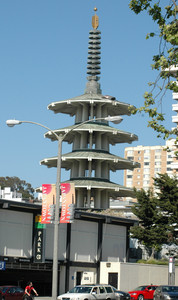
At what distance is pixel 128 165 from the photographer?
6938 cm

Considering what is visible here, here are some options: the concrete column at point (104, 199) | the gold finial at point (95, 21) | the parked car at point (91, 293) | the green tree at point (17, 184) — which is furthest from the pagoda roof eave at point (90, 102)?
the green tree at point (17, 184)

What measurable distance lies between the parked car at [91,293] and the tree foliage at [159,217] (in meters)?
22.1

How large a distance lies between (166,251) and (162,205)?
11.2 metres

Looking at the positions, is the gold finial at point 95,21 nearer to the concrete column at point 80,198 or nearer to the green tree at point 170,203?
the concrete column at point 80,198

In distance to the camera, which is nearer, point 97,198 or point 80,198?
point 97,198

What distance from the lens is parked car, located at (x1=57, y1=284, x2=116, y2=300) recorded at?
35062 mm

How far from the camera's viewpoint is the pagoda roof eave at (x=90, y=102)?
6869 centimetres

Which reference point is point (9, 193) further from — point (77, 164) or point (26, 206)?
point (26, 206)

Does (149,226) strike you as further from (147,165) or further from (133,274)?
(147,165)

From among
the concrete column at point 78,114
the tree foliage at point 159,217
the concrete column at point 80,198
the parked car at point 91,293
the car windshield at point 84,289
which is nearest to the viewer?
the parked car at point 91,293

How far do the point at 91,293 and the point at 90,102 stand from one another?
35350 millimetres

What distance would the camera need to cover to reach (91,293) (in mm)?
35812

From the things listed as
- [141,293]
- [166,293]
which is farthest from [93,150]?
[166,293]

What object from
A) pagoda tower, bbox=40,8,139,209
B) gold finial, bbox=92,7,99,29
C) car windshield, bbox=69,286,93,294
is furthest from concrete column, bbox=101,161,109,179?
car windshield, bbox=69,286,93,294
